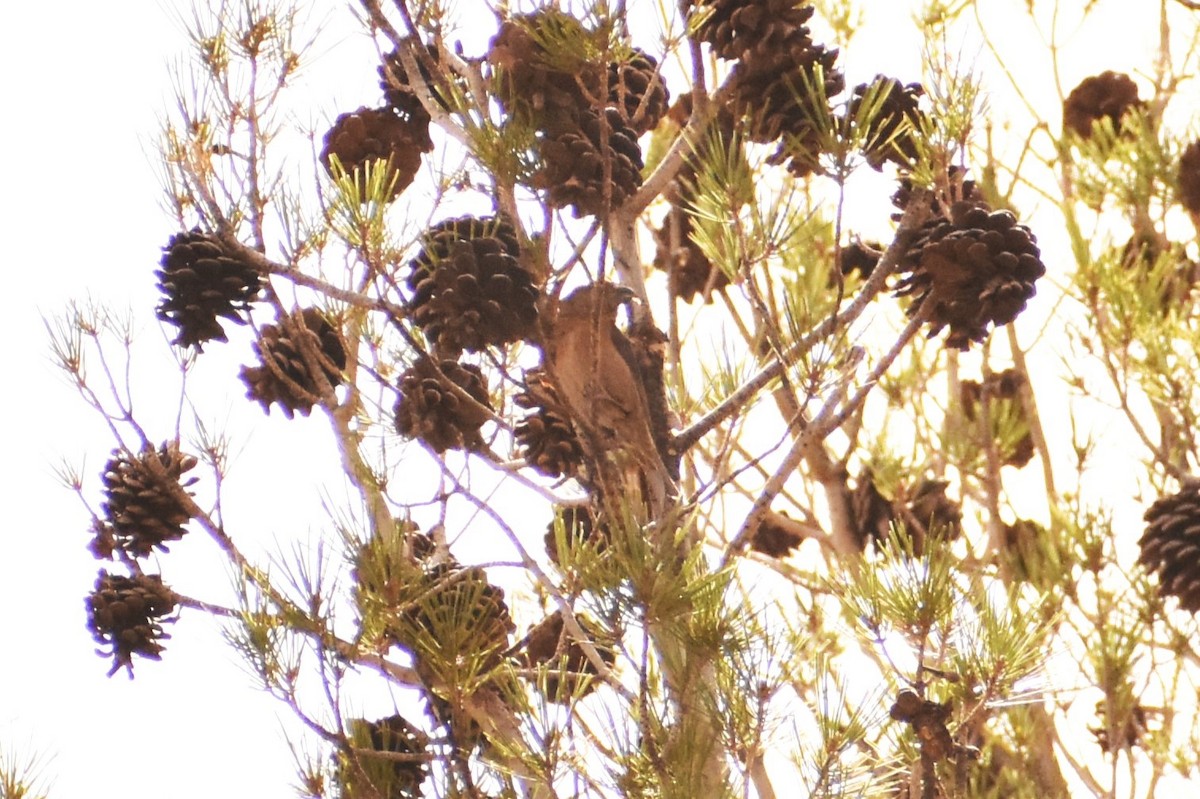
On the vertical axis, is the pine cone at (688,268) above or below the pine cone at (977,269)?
above

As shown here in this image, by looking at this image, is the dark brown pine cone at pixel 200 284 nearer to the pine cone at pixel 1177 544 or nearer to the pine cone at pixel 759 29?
the pine cone at pixel 759 29

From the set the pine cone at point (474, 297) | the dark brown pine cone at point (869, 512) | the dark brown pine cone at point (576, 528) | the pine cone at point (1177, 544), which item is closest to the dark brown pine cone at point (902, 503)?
the dark brown pine cone at point (869, 512)

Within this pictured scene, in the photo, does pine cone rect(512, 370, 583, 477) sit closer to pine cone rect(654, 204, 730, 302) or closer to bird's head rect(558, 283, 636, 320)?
bird's head rect(558, 283, 636, 320)

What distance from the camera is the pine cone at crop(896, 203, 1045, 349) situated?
0.67 m

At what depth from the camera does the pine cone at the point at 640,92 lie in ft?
2.49

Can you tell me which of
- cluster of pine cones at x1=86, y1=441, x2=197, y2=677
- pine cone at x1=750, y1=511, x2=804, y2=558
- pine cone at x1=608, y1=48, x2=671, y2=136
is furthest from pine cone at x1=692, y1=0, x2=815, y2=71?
pine cone at x1=750, y1=511, x2=804, y2=558

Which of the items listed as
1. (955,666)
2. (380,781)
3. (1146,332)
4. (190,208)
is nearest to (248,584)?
(380,781)

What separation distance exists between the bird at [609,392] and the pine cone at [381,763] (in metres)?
0.18

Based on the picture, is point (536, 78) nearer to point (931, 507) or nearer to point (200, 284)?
point (200, 284)

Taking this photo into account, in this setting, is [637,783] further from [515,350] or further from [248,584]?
[515,350]

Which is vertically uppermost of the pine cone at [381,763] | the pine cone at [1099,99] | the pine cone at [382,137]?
the pine cone at [1099,99]

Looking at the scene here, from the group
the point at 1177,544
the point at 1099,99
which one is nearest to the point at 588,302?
the point at 1177,544

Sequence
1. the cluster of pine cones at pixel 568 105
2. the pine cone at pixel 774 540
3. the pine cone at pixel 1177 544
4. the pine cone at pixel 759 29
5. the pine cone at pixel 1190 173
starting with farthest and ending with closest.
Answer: the pine cone at pixel 774 540 → the pine cone at pixel 1190 173 → the pine cone at pixel 1177 544 → the pine cone at pixel 759 29 → the cluster of pine cones at pixel 568 105

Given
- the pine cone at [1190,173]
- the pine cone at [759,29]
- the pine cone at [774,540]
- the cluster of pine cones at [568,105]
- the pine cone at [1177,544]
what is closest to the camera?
the cluster of pine cones at [568,105]
